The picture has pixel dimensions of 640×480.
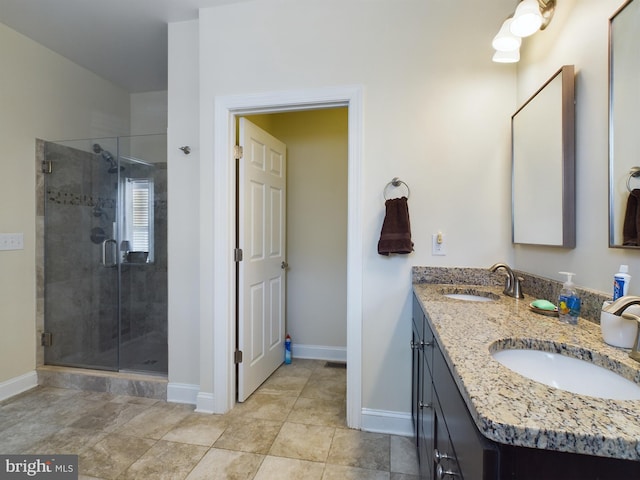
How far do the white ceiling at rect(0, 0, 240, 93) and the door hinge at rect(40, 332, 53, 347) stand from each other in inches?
90.4

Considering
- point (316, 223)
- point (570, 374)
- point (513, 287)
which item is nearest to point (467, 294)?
point (513, 287)

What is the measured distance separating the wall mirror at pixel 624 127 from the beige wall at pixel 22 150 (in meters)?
3.46

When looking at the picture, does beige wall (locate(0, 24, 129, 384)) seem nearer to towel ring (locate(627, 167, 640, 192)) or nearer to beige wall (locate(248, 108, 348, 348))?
beige wall (locate(248, 108, 348, 348))

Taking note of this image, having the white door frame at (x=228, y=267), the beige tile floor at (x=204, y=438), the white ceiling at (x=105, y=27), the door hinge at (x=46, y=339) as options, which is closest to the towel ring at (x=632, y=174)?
the white door frame at (x=228, y=267)

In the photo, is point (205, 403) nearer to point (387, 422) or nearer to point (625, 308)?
point (387, 422)

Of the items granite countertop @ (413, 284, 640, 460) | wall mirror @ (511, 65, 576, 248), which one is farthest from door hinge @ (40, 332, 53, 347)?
wall mirror @ (511, 65, 576, 248)

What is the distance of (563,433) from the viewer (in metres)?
0.47

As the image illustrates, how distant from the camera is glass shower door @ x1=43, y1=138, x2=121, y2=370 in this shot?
8.36 feet

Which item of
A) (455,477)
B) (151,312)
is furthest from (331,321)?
(455,477)

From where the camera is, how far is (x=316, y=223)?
9.92 feet

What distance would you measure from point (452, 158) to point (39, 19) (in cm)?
293

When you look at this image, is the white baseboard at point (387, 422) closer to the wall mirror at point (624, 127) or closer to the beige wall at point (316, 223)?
the beige wall at point (316, 223)

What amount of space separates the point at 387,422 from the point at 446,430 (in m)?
1.19

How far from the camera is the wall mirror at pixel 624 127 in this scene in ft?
3.08
